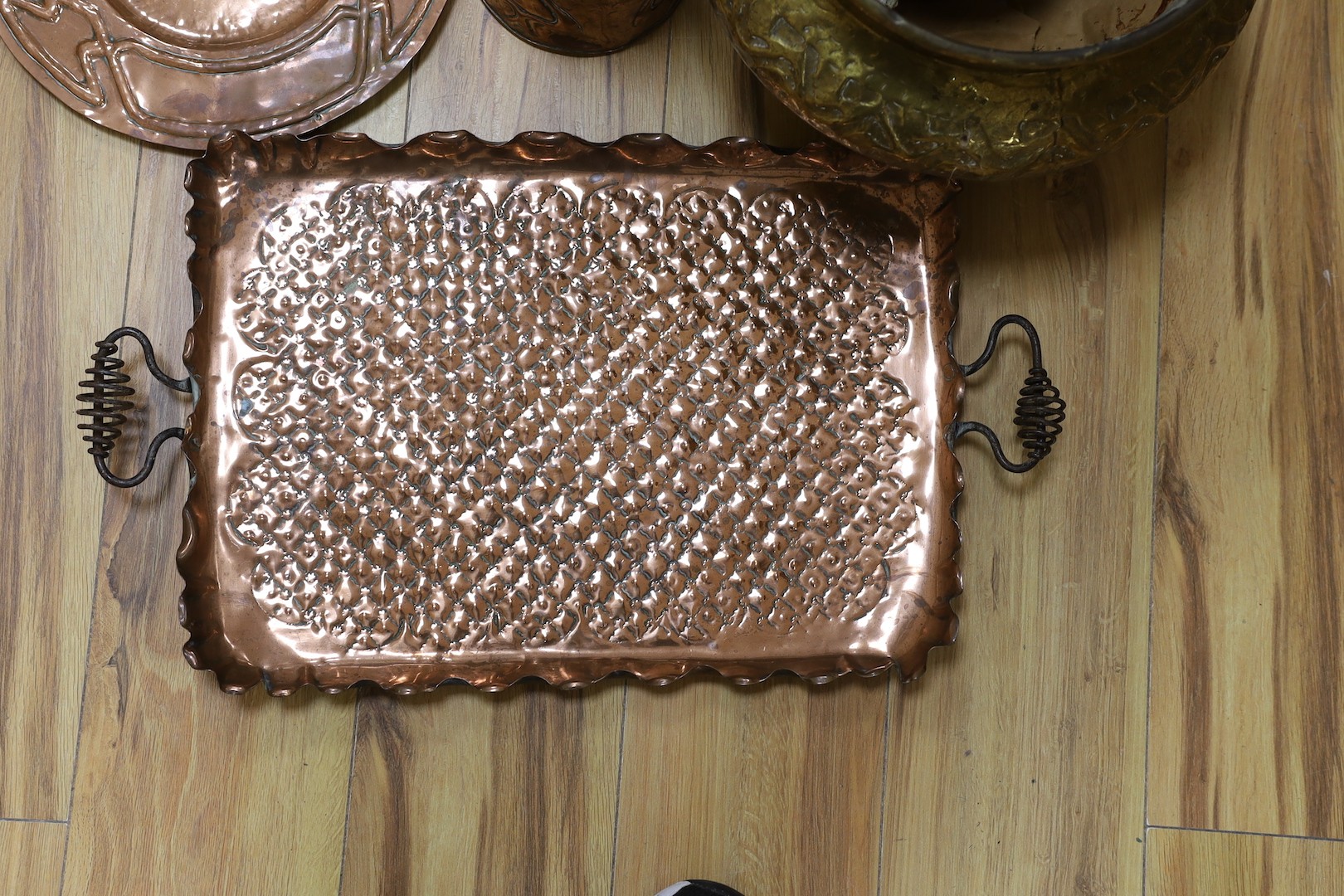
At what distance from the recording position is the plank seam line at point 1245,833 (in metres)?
0.83

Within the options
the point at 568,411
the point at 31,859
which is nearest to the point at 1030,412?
the point at 568,411

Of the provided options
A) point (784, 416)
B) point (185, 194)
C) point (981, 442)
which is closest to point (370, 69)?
point (185, 194)

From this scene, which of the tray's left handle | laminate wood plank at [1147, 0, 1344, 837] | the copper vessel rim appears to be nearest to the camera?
the copper vessel rim

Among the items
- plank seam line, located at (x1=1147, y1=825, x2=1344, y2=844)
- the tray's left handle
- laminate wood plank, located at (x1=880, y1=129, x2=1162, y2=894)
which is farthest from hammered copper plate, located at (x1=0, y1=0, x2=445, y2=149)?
plank seam line, located at (x1=1147, y1=825, x2=1344, y2=844)

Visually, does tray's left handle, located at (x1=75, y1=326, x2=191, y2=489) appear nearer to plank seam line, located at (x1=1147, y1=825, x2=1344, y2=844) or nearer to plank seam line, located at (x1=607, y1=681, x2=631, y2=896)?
plank seam line, located at (x1=607, y1=681, x2=631, y2=896)

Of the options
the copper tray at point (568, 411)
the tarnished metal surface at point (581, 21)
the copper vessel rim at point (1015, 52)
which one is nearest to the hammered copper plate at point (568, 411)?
the copper tray at point (568, 411)

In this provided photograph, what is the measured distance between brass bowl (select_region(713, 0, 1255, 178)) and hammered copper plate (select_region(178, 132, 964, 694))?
17 cm

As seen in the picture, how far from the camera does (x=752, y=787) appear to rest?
82 cm

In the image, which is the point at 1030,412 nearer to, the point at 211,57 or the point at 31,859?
the point at 211,57

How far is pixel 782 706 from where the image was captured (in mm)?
821

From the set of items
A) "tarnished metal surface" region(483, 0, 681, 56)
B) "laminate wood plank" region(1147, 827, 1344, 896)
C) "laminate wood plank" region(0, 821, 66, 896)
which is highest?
"tarnished metal surface" region(483, 0, 681, 56)

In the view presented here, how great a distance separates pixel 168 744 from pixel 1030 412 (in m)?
0.79

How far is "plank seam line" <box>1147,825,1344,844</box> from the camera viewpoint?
83cm

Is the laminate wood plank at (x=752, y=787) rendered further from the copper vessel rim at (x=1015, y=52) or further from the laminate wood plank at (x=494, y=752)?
the copper vessel rim at (x=1015, y=52)
